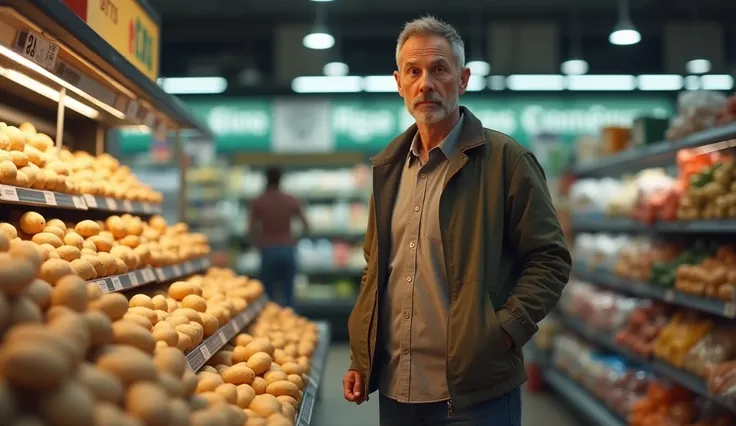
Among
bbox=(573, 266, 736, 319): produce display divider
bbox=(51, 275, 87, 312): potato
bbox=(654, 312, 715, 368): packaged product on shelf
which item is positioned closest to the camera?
bbox=(51, 275, 87, 312): potato

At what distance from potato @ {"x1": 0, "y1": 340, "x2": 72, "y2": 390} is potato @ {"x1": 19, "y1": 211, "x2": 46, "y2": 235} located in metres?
1.31

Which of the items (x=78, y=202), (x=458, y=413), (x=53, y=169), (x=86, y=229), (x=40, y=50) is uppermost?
(x=40, y=50)

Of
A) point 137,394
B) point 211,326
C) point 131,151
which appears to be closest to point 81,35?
point 211,326

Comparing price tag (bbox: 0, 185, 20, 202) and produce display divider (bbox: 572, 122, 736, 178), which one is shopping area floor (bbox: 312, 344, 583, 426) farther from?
price tag (bbox: 0, 185, 20, 202)

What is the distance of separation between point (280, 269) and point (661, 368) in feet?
13.8

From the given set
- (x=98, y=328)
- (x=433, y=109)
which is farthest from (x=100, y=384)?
(x=433, y=109)

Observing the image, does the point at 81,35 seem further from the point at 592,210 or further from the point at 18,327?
the point at 592,210

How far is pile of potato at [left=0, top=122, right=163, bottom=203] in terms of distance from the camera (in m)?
2.22

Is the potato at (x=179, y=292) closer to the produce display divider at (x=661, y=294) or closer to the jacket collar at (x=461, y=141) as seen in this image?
the jacket collar at (x=461, y=141)

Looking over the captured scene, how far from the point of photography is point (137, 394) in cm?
127

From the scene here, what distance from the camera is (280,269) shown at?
7.14 m

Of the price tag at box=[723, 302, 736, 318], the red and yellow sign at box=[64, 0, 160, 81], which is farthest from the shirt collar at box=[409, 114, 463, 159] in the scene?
the price tag at box=[723, 302, 736, 318]

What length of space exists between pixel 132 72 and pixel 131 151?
785 cm

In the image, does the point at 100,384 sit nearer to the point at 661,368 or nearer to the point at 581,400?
the point at 661,368
